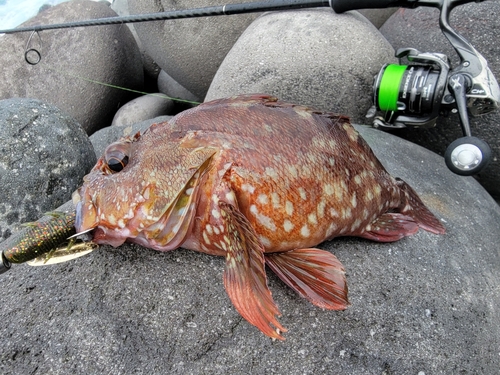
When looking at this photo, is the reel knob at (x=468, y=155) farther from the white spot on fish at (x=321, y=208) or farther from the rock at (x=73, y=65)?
the rock at (x=73, y=65)

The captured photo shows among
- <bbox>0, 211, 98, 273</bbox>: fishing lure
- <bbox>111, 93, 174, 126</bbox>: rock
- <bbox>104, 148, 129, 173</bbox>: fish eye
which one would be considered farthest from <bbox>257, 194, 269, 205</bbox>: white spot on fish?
<bbox>111, 93, 174, 126</bbox>: rock

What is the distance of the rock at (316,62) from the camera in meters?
3.27

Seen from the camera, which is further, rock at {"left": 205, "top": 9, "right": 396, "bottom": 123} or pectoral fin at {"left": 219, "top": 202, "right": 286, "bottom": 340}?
rock at {"left": 205, "top": 9, "right": 396, "bottom": 123}

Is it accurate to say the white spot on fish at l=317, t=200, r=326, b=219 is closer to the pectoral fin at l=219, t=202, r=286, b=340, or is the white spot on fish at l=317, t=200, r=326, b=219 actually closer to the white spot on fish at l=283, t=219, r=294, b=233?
the white spot on fish at l=283, t=219, r=294, b=233

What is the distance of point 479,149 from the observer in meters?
2.39

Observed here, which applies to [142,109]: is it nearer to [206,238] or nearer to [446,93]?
[446,93]

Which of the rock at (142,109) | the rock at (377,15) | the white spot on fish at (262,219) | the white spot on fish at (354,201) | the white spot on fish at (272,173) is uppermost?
the rock at (377,15)

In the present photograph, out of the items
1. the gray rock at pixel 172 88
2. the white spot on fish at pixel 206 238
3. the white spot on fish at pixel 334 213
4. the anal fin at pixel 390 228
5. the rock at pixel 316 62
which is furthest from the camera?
the gray rock at pixel 172 88

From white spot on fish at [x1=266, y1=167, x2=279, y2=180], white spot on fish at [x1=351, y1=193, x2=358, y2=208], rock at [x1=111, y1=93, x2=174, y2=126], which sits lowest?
rock at [x1=111, y1=93, x2=174, y2=126]

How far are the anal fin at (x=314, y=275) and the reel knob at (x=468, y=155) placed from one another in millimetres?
1099

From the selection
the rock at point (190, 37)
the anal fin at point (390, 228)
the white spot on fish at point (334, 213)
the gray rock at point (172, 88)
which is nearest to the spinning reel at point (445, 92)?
the anal fin at point (390, 228)

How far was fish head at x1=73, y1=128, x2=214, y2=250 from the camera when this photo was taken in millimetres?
1754

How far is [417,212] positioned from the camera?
7.88 feet

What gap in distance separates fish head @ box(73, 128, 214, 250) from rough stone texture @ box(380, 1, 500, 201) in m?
2.50
